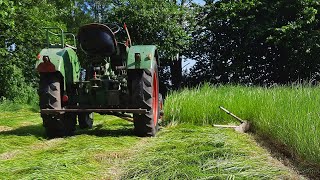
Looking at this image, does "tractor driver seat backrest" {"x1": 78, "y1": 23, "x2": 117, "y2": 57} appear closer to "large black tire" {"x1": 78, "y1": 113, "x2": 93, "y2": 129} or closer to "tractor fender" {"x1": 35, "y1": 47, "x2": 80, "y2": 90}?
"tractor fender" {"x1": 35, "y1": 47, "x2": 80, "y2": 90}

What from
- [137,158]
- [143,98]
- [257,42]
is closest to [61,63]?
[143,98]

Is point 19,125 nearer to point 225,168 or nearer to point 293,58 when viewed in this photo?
point 225,168

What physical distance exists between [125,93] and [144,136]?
2.14 feet

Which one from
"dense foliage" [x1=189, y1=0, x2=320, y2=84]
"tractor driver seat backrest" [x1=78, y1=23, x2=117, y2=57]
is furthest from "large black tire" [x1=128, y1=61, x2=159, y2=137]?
"dense foliage" [x1=189, y1=0, x2=320, y2=84]

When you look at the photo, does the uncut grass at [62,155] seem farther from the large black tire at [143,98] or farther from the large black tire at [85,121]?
the large black tire at [85,121]

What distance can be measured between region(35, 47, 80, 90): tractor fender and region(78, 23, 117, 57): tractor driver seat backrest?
1.15ft

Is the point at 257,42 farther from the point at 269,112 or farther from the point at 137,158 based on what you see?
the point at 137,158

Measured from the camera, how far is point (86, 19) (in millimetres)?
27062

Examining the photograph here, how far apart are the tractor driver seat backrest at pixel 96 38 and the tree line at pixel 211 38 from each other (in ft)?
27.9

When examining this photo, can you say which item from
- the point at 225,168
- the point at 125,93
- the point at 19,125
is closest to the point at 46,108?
the point at 125,93

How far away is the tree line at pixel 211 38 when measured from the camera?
1449 centimetres

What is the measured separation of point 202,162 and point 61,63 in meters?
2.85

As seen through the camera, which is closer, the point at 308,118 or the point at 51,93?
the point at 308,118

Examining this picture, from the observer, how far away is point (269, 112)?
5742 millimetres
